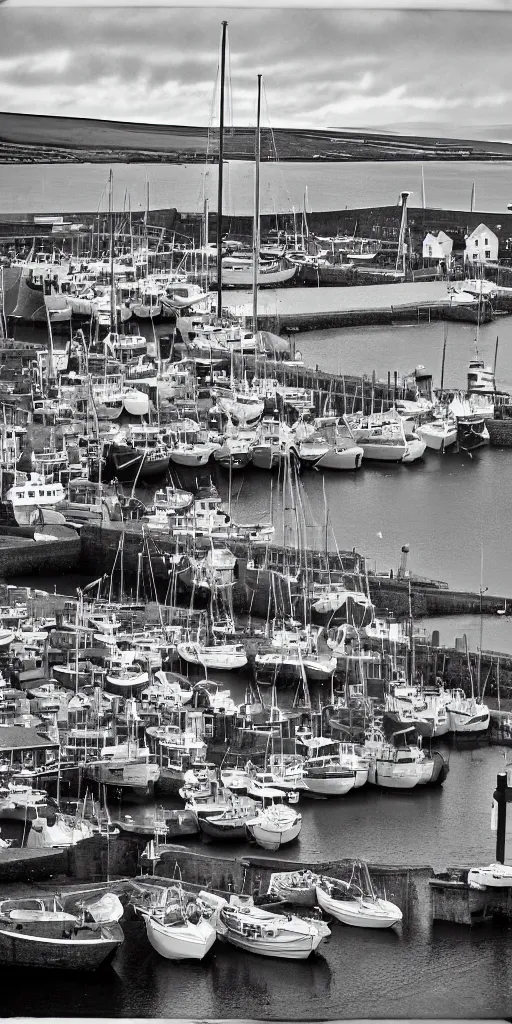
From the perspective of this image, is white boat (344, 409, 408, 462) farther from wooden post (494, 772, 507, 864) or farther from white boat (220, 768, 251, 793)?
wooden post (494, 772, 507, 864)

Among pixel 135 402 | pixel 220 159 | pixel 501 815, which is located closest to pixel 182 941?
pixel 501 815

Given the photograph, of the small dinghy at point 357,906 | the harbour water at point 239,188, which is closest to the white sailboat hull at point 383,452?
the harbour water at point 239,188

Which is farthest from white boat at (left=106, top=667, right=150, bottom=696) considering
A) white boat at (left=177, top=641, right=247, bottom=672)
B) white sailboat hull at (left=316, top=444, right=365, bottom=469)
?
white sailboat hull at (left=316, top=444, right=365, bottom=469)

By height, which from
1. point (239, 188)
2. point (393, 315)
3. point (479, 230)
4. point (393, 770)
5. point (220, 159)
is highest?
point (220, 159)

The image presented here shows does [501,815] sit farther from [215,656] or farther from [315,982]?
[215,656]

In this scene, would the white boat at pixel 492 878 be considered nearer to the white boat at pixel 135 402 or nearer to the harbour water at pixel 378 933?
the harbour water at pixel 378 933
